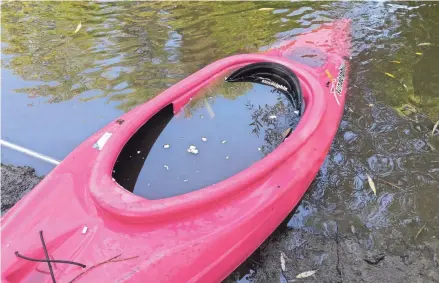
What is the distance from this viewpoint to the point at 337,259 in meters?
2.37

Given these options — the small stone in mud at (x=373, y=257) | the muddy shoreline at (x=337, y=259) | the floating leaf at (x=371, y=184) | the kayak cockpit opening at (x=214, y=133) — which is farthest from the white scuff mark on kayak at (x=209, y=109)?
the small stone in mud at (x=373, y=257)

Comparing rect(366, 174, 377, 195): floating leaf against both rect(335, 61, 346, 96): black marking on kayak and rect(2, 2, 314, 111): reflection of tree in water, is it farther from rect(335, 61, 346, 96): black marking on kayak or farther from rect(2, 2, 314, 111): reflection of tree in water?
rect(2, 2, 314, 111): reflection of tree in water

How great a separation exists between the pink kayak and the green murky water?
1.30ft

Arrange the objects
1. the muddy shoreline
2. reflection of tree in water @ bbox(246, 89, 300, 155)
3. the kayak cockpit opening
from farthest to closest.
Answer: reflection of tree in water @ bbox(246, 89, 300, 155), the kayak cockpit opening, the muddy shoreline

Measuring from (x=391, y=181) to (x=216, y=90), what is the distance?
145 centimetres

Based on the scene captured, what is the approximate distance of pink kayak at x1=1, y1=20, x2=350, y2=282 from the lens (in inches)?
75.7

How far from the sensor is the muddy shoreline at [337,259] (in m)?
2.28

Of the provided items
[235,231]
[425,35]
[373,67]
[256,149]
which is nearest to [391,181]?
[256,149]

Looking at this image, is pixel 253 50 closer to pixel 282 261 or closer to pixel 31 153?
pixel 31 153

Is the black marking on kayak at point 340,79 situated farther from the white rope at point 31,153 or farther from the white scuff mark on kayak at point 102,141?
the white rope at point 31,153

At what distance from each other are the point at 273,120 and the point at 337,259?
1090 millimetres

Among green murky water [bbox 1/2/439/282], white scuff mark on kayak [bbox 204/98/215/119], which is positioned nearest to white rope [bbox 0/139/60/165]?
green murky water [bbox 1/2/439/282]

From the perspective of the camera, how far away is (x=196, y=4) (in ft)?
19.1

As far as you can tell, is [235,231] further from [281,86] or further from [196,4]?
[196,4]
